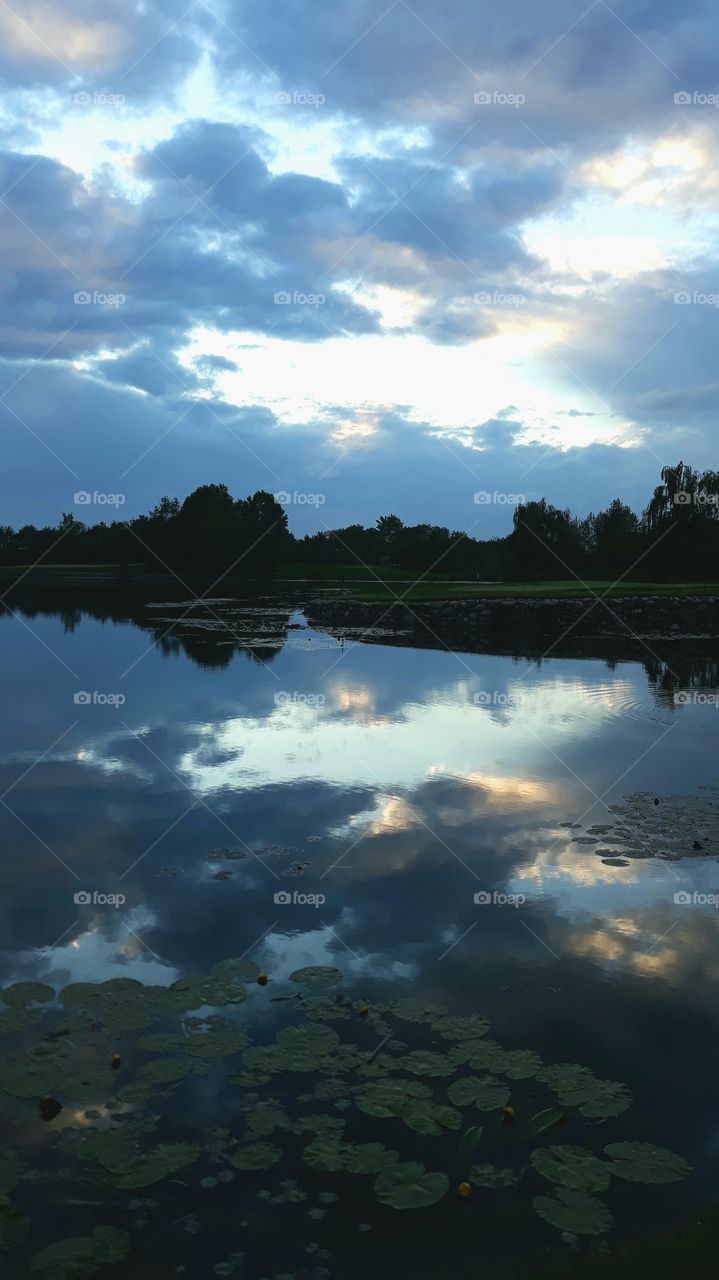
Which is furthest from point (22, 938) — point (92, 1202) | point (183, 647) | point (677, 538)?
point (677, 538)

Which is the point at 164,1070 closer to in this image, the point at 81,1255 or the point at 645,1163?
the point at 81,1255

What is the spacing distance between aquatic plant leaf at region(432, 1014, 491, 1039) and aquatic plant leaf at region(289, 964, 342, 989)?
124 cm

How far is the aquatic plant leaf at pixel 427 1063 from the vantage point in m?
7.11

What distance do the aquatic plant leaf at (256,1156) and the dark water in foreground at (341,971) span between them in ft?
0.08

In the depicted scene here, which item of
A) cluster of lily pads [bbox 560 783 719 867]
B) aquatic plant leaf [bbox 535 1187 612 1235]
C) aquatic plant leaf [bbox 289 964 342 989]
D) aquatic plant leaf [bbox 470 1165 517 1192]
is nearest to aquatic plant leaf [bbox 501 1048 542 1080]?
aquatic plant leaf [bbox 470 1165 517 1192]

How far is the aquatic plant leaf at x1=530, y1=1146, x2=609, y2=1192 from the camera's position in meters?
5.97

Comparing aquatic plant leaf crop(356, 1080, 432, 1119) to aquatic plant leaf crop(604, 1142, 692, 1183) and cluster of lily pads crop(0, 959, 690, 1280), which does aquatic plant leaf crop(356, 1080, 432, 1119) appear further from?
aquatic plant leaf crop(604, 1142, 692, 1183)

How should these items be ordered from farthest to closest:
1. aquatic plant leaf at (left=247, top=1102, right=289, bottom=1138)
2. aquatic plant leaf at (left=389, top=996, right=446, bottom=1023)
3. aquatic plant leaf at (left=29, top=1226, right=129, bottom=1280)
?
aquatic plant leaf at (left=389, top=996, right=446, bottom=1023) → aquatic plant leaf at (left=247, top=1102, right=289, bottom=1138) → aquatic plant leaf at (left=29, top=1226, right=129, bottom=1280)

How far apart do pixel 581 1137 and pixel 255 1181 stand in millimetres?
2391

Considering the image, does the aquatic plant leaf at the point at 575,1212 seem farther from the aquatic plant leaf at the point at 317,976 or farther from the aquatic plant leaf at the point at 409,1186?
the aquatic plant leaf at the point at 317,976

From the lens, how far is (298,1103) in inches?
266

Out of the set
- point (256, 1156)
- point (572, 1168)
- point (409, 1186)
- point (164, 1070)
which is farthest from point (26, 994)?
point (572, 1168)

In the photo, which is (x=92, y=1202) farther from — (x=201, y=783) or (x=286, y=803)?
(x=201, y=783)

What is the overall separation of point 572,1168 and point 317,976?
3.27 metres
